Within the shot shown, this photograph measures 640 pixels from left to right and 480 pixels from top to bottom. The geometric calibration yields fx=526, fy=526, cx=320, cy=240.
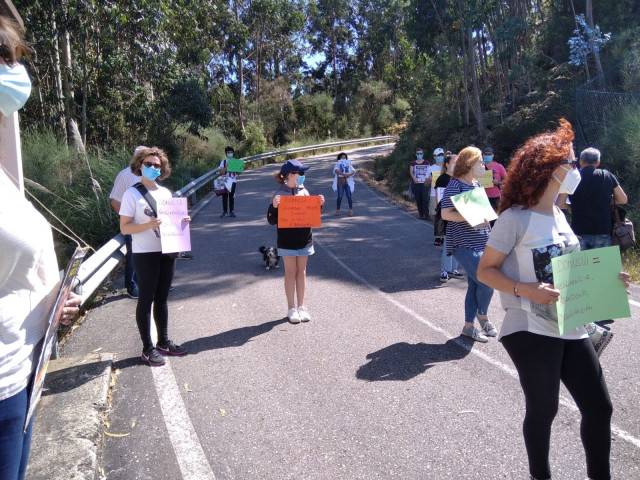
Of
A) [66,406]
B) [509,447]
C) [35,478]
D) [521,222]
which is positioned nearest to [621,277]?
[521,222]

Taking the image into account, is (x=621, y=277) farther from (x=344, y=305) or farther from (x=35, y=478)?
(x=344, y=305)

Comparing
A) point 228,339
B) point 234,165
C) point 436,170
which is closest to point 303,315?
point 228,339

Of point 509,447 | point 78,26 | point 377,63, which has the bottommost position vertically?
point 509,447

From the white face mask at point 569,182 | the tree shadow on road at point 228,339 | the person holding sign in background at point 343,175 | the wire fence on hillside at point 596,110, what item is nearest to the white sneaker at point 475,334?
the tree shadow on road at point 228,339

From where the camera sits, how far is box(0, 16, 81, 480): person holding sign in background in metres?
1.89

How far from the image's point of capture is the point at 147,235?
4961 millimetres

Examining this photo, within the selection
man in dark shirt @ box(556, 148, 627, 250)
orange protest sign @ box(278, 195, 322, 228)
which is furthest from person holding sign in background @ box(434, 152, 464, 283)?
orange protest sign @ box(278, 195, 322, 228)

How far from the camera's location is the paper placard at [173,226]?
16.3 feet

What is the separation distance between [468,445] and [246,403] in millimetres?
1787

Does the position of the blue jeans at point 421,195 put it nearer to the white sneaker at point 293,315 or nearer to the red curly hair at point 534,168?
the white sneaker at point 293,315

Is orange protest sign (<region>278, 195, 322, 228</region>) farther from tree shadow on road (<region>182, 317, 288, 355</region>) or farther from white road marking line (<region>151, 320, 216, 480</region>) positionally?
white road marking line (<region>151, 320, 216, 480</region>)

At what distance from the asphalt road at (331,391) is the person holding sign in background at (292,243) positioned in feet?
1.07

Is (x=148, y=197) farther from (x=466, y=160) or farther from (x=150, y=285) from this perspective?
(x=466, y=160)

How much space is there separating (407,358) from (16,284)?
398cm
